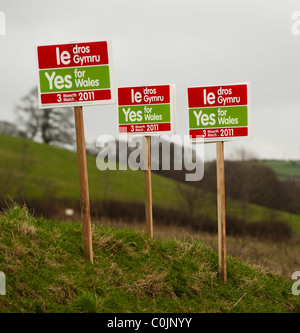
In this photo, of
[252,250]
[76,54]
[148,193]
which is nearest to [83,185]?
[76,54]

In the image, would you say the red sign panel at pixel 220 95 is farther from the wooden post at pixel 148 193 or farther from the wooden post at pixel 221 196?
the wooden post at pixel 148 193

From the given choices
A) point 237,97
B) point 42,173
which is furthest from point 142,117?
point 42,173

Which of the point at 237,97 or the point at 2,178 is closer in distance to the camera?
the point at 237,97

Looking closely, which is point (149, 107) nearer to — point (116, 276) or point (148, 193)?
point (148, 193)

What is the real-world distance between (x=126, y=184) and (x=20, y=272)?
53.8m

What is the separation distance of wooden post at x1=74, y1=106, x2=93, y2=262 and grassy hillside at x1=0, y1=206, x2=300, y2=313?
0.32 meters

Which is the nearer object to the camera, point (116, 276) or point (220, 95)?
point (116, 276)

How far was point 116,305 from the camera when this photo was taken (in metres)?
8.29

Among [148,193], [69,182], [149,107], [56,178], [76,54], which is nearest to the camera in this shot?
[76,54]

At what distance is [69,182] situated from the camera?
2324 inches

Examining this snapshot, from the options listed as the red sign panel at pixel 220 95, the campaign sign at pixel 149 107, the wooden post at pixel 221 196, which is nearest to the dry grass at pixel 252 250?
the wooden post at pixel 221 196

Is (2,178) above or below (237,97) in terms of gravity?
below

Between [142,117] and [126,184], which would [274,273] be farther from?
[126,184]

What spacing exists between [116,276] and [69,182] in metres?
50.6
